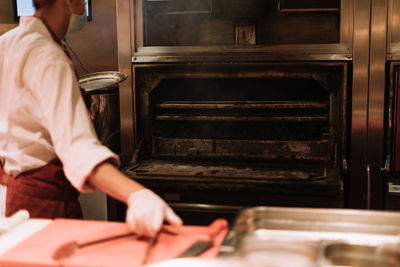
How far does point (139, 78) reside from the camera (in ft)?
9.03

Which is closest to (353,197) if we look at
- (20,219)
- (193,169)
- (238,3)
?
(193,169)

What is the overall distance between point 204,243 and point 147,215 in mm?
161

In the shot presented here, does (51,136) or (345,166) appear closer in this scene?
(51,136)

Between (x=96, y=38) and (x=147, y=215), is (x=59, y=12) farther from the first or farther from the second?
(x=96, y=38)

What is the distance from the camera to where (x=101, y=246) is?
3.64ft

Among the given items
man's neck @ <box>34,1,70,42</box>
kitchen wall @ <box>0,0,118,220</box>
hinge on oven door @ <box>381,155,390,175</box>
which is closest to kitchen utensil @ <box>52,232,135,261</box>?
man's neck @ <box>34,1,70,42</box>

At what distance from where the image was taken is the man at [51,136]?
48.9 inches

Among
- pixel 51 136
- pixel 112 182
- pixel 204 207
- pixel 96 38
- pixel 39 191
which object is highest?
pixel 96 38

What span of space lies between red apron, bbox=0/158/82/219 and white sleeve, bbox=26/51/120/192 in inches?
9.1

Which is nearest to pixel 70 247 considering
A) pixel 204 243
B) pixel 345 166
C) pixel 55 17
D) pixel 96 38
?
pixel 204 243

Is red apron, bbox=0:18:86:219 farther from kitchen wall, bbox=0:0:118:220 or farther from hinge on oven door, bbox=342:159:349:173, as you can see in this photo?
kitchen wall, bbox=0:0:118:220

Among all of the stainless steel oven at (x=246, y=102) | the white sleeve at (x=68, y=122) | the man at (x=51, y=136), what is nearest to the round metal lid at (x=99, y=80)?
Result: the stainless steel oven at (x=246, y=102)

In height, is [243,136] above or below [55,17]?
below

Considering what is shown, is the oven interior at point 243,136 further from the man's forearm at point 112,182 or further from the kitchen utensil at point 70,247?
the kitchen utensil at point 70,247
